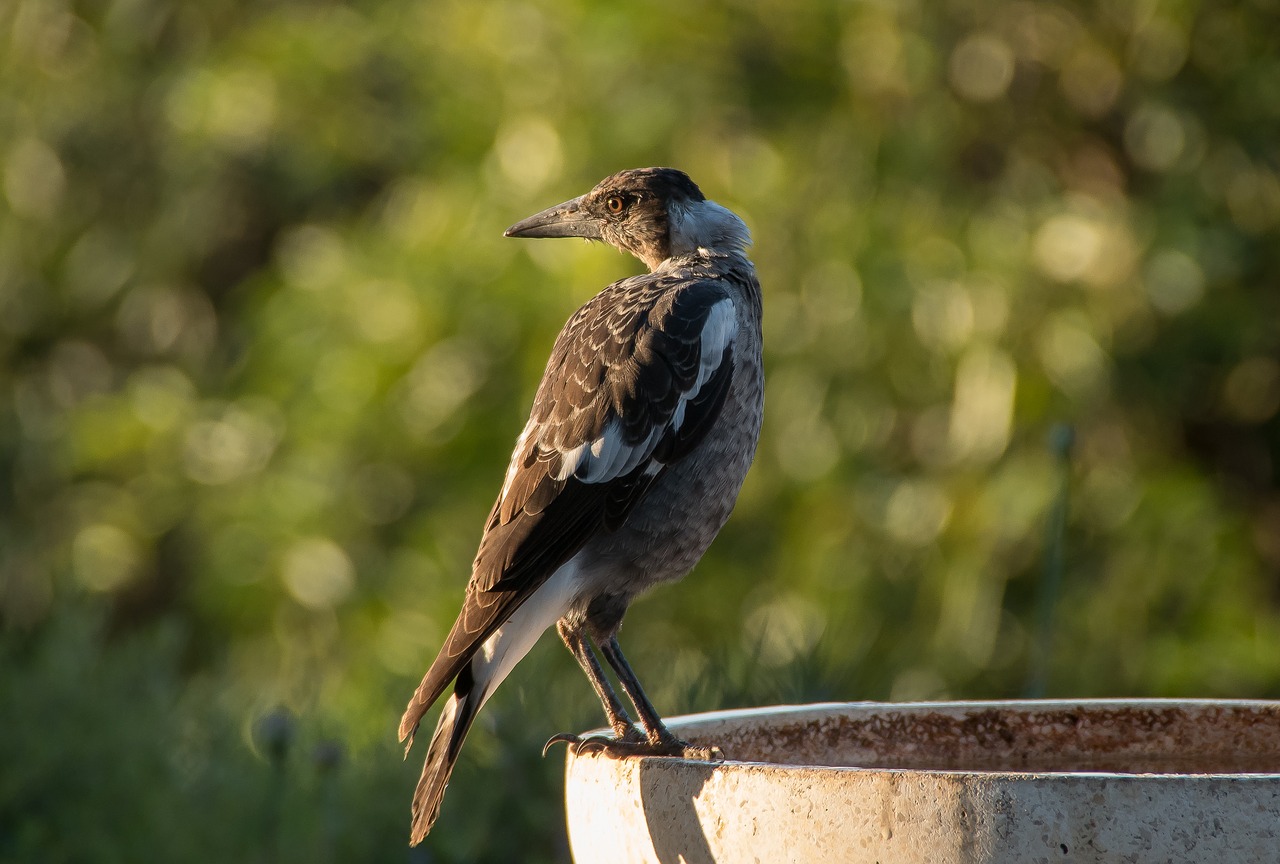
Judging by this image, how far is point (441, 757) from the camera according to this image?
5.65ft

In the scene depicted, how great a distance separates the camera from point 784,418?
4402 millimetres

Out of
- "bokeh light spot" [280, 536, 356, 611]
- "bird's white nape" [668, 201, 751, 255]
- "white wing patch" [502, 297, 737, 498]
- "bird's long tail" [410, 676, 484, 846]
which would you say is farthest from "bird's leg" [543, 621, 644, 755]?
"bokeh light spot" [280, 536, 356, 611]

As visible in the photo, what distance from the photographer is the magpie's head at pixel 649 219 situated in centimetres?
239

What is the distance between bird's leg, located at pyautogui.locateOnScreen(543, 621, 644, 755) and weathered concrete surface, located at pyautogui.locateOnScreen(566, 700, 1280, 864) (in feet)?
0.30

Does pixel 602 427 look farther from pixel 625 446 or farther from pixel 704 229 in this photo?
pixel 704 229

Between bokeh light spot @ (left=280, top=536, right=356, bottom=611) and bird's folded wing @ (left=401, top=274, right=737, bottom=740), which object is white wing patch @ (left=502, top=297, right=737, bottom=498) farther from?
bokeh light spot @ (left=280, top=536, right=356, bottom=611)

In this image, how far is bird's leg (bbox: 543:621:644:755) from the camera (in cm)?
173

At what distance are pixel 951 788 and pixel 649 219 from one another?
1426 mm

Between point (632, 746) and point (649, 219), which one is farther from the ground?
point (649, 219)

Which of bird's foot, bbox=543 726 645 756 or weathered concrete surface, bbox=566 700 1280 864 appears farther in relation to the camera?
bird's foot, bbox=543 726 645 756

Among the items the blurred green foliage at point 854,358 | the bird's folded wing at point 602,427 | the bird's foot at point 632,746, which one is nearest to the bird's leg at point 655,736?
the bird's foot at point 632,746

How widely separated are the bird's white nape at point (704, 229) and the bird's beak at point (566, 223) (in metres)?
0.13

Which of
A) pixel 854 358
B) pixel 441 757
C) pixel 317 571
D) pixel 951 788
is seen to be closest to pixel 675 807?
pixel 951 788

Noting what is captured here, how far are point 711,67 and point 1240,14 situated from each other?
5.25ft
